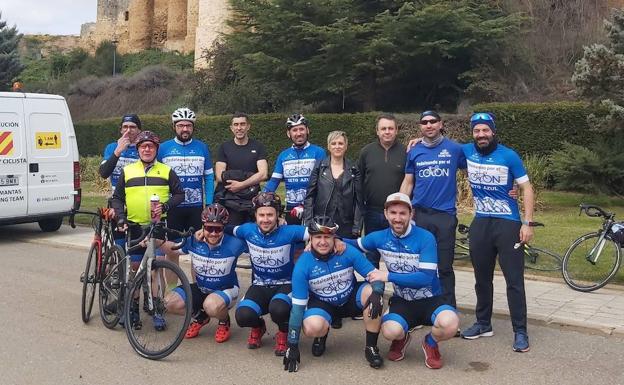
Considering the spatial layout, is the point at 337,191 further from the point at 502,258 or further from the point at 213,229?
the point at 502,258

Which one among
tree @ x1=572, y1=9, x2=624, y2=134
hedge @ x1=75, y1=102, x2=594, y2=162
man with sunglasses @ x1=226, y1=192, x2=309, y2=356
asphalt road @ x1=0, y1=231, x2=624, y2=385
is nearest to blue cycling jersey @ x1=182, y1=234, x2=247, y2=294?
man with sunglasses @ x1=226, y1=192, x2=309, y2=356

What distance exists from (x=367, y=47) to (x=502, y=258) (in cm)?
1544

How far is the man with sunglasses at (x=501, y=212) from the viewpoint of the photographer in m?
5.22

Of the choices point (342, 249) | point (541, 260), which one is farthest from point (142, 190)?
point (541, 260)

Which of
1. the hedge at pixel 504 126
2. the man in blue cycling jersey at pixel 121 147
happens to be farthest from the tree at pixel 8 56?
the man in blue cycling jersey at pixel 121 147

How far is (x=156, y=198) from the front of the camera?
5.46 m

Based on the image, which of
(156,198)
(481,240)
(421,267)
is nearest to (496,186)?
(481,240)

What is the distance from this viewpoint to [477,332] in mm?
5516

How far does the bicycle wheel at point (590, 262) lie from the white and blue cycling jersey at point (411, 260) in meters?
3.16

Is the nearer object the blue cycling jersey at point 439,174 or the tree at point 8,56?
the blue cycling jersey at point 439,174

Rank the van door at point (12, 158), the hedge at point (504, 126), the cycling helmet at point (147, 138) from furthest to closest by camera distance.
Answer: the hedge at point (504, 126)
the van door at point (12, 158)
the cycling helmet at point (147, 138)

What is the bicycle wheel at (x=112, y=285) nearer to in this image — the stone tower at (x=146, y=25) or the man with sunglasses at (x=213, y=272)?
the man with sunglasses at (x=213, y=272)

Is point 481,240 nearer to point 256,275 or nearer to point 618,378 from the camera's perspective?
point 618,378

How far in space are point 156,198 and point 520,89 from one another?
16.9 m
